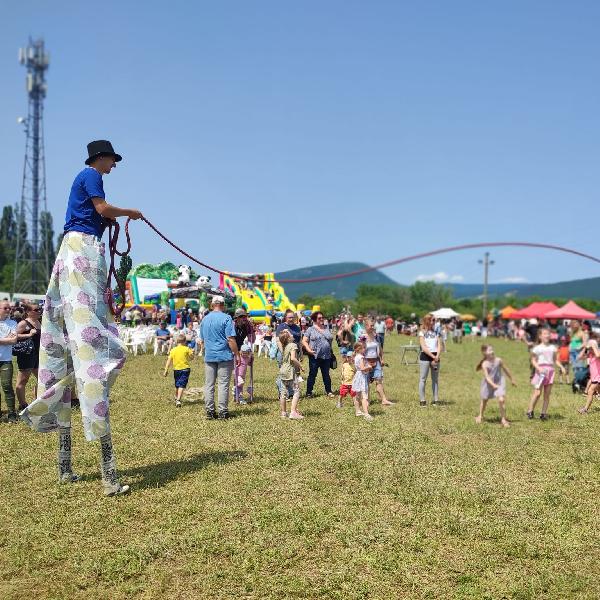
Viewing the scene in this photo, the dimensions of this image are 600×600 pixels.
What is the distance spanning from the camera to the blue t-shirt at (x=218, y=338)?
9.68m

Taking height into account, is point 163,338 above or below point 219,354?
below

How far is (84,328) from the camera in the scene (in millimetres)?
5633

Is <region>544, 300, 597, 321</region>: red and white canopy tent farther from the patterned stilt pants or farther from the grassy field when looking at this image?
the patterned stilt pants

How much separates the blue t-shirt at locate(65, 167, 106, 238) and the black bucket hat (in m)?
0.18

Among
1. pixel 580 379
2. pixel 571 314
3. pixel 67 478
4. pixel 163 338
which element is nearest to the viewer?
pixel 67 478

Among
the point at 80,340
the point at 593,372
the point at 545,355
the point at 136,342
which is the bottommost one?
the point at 136,342

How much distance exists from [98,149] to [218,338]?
4408 mm

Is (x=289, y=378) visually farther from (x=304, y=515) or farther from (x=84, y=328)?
(x=84, y=328)

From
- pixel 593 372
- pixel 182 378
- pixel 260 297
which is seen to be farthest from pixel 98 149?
pixel 260 297

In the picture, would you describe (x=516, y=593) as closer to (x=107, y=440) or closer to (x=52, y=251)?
(x=107, y=440)

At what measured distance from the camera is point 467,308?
109062mm

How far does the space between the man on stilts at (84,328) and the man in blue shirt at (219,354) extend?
3711 mm

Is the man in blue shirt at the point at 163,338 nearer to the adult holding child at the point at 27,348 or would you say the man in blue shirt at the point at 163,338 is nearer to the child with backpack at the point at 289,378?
the adult holding child at the point at 27,348

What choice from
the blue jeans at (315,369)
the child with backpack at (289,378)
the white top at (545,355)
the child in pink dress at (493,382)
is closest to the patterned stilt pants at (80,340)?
the child with backpack at (289,378)
